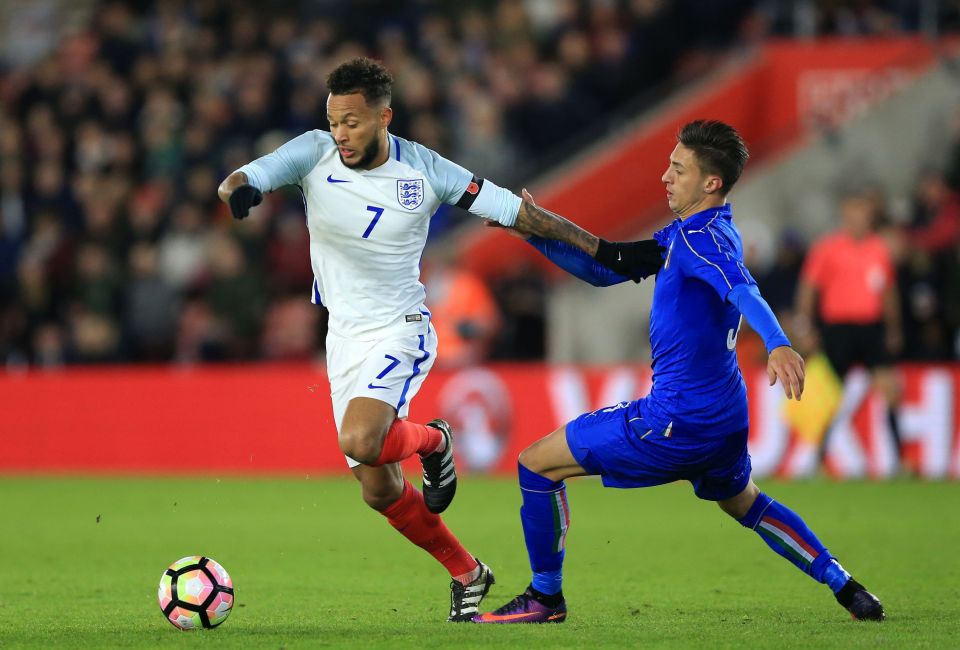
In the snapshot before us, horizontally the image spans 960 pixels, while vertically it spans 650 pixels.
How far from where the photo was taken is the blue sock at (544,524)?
6164 millimetres

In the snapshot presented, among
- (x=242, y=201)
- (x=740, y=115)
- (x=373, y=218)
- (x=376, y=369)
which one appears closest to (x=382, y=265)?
(x=373, y=218)

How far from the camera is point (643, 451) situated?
19.6 feet

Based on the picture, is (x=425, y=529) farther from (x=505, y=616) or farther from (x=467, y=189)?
(x=467, y=189)

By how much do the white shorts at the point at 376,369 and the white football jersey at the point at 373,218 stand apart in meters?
0.06

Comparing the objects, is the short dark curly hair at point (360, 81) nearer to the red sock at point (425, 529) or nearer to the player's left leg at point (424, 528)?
the player's left leg at point (424, 528)

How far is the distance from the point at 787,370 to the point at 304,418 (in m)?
9.45

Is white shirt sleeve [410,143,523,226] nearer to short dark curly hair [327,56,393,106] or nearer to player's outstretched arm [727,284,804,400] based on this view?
short dark curly hair [327,56,393,106]

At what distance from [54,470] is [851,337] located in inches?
303

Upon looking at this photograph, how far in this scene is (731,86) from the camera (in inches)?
691

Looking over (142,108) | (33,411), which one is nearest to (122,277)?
(33,411)

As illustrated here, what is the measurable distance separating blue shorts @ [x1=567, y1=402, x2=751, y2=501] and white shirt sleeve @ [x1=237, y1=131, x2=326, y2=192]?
1535 millimetres

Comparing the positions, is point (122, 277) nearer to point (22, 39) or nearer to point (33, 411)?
point (33, 411)

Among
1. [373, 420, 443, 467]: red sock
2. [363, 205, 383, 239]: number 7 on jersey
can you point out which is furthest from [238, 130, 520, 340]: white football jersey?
[373, 420, 443, 467]: red sock

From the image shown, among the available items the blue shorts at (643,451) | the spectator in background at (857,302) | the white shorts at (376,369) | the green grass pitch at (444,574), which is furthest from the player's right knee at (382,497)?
the spectator in background at (857,302)
